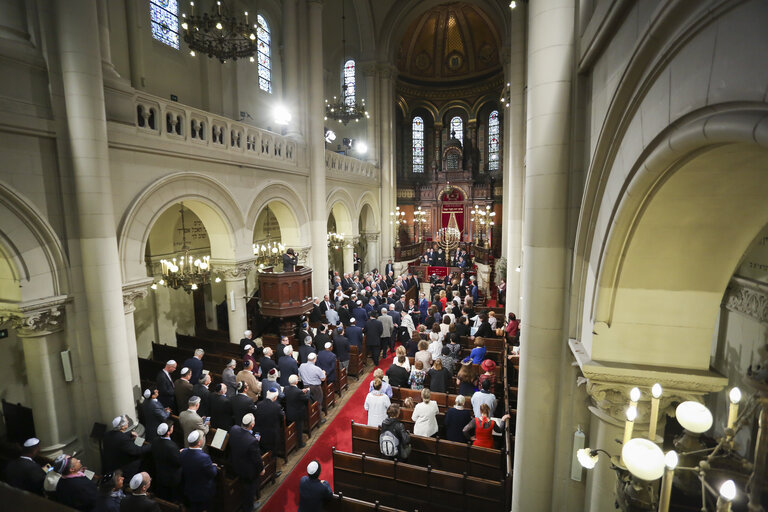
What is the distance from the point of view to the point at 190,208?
992 centimetres

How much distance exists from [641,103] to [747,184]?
0.83m

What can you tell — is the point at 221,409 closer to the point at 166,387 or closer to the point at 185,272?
the point at 166,387

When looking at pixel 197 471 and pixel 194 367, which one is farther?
pixel 194 367

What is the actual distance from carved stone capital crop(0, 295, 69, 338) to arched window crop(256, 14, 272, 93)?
432 inches

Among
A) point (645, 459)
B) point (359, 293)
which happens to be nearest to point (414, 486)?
point (645, 459)

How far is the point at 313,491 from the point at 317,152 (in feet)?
37.5

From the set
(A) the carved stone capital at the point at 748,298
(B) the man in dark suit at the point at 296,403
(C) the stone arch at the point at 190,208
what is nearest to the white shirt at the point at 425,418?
(B) the man in dark suit at the point at 296,403

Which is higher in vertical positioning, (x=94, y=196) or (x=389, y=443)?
(x=94, y=196)

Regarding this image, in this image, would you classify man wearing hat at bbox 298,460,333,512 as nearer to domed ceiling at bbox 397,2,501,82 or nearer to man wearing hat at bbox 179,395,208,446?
man wearing hat at bbox 179,395,208,446

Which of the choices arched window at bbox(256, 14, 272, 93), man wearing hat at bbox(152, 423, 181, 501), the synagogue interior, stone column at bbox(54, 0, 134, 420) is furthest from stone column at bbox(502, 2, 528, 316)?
stone column at bbox(54, 0, 134, 420)

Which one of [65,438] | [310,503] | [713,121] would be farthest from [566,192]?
[65,438]

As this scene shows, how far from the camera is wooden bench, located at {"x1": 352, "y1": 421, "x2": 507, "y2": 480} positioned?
5.70 meters

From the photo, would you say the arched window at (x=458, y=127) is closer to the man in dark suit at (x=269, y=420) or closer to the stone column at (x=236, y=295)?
the stone column at (x=236, y=295)

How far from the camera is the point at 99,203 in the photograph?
256 inches
